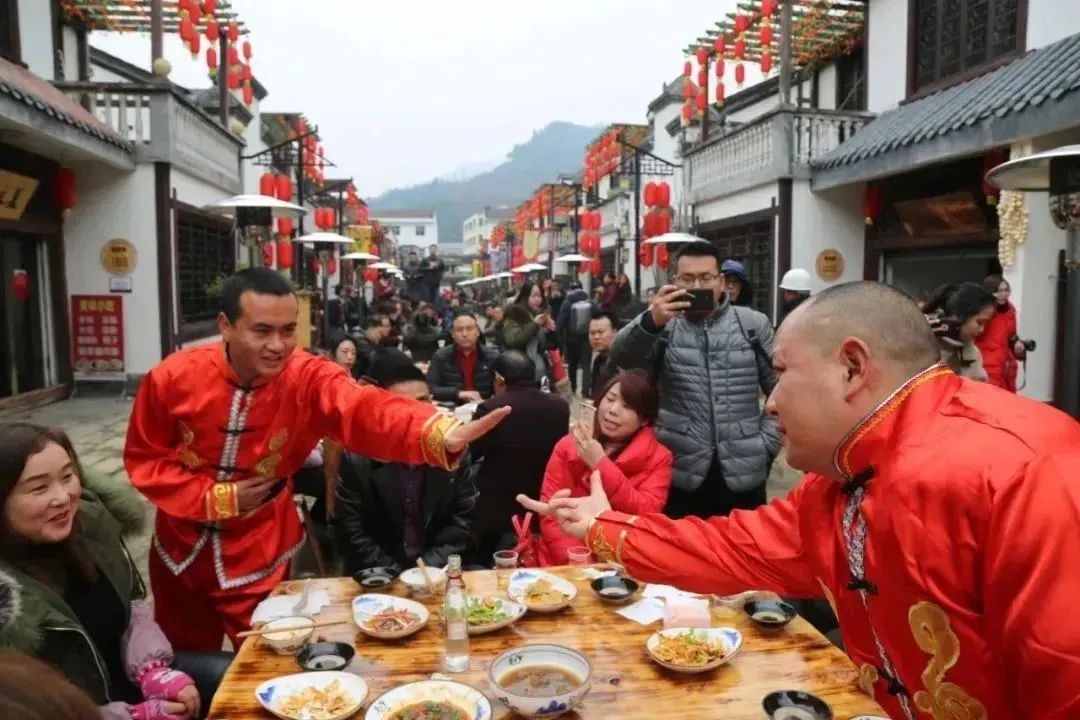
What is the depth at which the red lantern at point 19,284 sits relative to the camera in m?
10.8

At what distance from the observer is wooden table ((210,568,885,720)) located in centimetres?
219

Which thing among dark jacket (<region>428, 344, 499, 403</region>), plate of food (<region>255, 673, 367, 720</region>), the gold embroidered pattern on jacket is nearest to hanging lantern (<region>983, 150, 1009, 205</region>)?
dark jacket (<region>428, 344, 499, 403</region>)

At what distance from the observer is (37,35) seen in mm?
11805

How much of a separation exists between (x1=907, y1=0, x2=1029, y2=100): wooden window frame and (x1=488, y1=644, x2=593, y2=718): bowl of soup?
422 inches

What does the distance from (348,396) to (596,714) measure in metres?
1.72

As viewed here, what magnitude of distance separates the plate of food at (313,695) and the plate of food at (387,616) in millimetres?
302

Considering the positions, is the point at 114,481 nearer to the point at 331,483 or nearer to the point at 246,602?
the point at 246,602

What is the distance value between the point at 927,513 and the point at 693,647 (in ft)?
3.88

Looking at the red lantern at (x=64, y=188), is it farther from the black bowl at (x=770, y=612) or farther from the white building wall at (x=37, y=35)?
the black bowl at (x=770, y=612)

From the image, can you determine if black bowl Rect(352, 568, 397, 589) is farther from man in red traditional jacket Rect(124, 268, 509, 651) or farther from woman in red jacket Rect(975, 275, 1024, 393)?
woman in red jacket Rect(975, 275, 1024, 393)

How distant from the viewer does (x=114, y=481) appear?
3.20 meters

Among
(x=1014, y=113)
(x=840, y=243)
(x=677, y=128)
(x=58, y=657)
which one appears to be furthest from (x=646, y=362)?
(x=677, y=128)

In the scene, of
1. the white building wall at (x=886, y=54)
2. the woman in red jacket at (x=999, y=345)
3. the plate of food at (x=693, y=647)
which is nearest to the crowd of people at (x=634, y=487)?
the plate of food at (x=693, y=647)

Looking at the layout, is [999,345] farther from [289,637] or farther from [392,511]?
[289,637]
